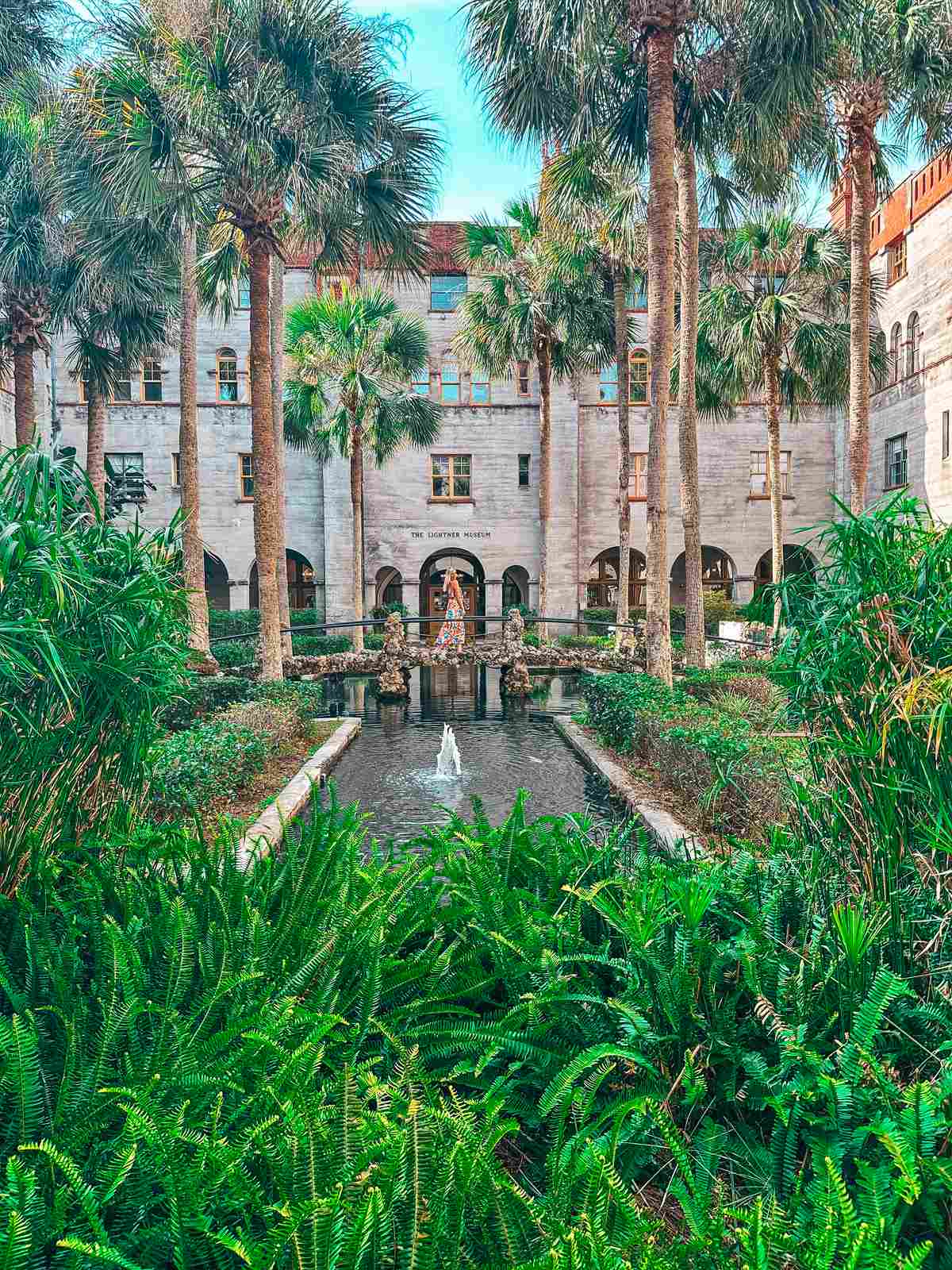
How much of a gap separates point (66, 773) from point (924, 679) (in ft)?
10.4

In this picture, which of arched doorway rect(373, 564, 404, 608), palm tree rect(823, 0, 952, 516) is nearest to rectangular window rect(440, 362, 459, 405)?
arched doorway rect(373, 564, 404, 608)

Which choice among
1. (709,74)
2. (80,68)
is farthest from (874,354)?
(80,68)

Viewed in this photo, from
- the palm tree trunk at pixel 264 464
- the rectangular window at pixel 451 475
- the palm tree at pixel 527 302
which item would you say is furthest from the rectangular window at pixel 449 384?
the palm tree trunk at pixel 264 464

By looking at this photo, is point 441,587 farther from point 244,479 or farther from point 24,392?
point 24,392

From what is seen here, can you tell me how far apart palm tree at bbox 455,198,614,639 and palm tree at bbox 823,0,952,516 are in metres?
7.42

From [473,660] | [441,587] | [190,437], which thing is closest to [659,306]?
[190,437]

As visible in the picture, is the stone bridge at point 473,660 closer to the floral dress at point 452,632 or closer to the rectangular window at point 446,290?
the floral dress at point 452,632

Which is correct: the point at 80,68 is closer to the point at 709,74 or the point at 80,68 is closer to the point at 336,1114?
the point at 709,74

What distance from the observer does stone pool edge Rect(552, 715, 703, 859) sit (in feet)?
15.9

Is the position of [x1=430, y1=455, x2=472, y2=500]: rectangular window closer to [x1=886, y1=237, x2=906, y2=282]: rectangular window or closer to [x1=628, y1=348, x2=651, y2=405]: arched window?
[x1=628, y1=348, x2=651, y2=405]: arched window

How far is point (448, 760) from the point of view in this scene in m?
10.3

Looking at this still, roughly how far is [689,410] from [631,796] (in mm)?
7983

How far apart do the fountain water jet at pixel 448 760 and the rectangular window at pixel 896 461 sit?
2103cm

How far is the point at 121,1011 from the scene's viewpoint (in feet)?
8.16
